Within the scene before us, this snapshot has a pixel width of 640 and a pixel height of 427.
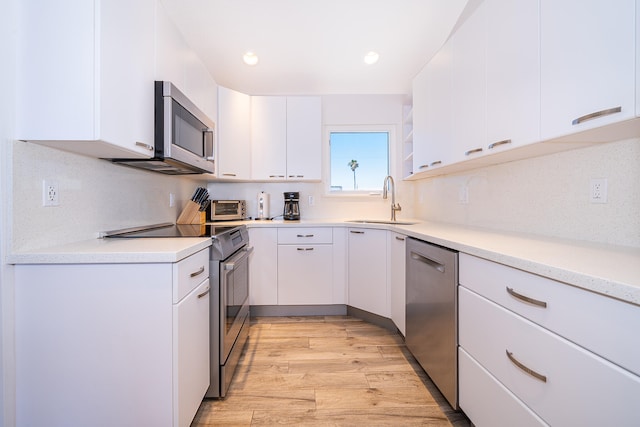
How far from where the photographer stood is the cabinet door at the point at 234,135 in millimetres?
2525

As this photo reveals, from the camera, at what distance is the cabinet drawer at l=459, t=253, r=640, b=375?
1.99ft

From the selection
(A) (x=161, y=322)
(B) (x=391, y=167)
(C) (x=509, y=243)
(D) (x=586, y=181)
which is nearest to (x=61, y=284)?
(A) (x=161, y=322)

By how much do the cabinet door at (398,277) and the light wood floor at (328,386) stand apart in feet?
0.71

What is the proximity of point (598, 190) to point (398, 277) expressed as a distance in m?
1.22

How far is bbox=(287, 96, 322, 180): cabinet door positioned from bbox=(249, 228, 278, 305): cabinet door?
0.72 m

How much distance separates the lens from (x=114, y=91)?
3.70 ft

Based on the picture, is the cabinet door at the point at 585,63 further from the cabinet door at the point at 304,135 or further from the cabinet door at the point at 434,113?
the cabinet door at the point at 304,135

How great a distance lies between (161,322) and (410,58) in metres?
2.90

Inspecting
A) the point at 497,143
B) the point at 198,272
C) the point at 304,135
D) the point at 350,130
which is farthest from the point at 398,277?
the point at 350,130

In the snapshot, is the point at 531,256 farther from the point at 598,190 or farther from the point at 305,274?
the point at 305,274

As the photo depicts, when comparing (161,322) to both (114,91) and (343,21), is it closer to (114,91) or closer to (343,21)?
(114,91)

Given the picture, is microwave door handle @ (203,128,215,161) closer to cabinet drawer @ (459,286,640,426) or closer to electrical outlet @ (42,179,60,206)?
electrical outlet @ (42,179,60,206)

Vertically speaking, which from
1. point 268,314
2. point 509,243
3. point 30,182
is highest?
point 30,182

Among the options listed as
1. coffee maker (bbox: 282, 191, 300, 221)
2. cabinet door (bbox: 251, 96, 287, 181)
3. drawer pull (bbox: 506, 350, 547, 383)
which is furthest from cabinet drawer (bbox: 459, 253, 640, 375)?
cabinet door (bbox: 251, 96, 287, 181)
